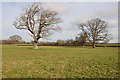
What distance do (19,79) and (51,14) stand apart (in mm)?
32755

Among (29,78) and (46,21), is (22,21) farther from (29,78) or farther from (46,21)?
(29,78)

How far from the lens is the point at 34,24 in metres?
36.1

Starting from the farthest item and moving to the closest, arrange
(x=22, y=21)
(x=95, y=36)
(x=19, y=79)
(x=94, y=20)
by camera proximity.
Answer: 1. (x=94, y=20)
2. (x=95, y=36)
3. (x=22, y=21)
4. (x=19, y=79)

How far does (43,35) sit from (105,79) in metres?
31.4

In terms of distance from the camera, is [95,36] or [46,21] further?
[95,36]

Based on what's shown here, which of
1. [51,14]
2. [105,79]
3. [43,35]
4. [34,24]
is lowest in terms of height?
[105,79]

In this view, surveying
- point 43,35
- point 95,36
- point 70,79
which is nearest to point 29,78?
point 70,79

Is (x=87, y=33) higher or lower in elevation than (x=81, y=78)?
higher

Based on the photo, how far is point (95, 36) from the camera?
180ft

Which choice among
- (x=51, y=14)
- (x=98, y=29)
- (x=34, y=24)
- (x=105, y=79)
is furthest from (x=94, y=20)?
(x=105, y=79)

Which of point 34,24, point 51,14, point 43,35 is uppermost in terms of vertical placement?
point 51,14

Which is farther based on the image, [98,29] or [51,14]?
[98,29]

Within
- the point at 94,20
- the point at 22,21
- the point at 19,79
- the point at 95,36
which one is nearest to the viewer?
the point at 19,79

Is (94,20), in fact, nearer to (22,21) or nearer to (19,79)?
(22,21)
